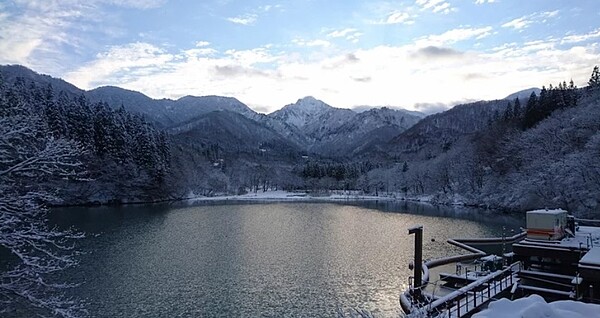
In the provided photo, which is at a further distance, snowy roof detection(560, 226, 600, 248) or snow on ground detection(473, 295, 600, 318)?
snowy roof detection(560, 226, 600, 248)

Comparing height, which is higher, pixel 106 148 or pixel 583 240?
pixel 106 148

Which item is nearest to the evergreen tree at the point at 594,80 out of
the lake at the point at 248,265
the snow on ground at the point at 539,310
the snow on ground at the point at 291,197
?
the lake at the point at 248,265

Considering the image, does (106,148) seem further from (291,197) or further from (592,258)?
(592,258)

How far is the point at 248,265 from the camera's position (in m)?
32.9

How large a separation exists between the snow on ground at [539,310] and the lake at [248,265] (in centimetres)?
1251

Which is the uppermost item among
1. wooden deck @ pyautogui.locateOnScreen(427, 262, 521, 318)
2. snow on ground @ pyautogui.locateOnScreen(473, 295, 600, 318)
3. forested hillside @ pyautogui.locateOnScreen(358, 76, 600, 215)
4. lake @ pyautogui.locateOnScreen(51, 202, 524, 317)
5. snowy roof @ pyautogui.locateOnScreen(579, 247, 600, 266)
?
forested hillside @ pyautogui.locateOnScreen(358, 76, 600, 215)

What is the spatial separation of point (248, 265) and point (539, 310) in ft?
88.8

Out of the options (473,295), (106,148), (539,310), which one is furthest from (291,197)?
(539,310)

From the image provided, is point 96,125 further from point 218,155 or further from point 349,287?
point 218,155

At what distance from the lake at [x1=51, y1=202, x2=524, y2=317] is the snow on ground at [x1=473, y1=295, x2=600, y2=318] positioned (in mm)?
12512

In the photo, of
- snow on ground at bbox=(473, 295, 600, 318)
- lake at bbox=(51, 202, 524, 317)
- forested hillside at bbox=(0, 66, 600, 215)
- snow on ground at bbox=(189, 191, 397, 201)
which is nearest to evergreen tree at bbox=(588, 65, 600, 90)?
forested hillside at bbox=(0, 66, 600, 215)

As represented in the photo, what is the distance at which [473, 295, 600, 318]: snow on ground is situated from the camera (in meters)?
7.87

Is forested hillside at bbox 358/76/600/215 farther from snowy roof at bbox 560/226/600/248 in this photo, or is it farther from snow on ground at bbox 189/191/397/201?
snowy roof at bbox 560/226/600/248

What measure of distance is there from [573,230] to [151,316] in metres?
22.9
